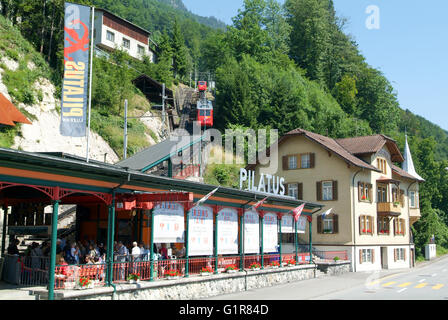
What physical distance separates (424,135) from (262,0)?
8176 centimetres

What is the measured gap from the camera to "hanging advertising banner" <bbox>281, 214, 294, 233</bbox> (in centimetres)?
3041

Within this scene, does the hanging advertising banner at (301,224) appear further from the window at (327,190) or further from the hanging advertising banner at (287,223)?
the window at (327,190)

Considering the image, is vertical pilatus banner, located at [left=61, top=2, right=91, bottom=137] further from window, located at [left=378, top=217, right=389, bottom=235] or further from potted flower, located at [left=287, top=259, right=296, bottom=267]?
window, located at [left=378, top=217, right=389, bottom=235]

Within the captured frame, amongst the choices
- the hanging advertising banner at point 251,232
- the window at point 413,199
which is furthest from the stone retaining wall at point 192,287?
the window at point 413,199

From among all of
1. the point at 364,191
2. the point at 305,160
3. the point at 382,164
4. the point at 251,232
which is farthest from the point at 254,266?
the point at 382,164

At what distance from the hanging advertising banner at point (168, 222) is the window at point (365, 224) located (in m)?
23.0

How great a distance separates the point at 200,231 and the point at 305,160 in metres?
22.0

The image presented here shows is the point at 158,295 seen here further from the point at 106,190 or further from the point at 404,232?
the point at 404,232

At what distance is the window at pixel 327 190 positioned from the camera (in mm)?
41100

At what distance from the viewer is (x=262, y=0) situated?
85.6 metres

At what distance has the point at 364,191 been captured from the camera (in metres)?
41.4

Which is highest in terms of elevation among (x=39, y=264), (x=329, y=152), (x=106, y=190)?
(x=329, y=152)

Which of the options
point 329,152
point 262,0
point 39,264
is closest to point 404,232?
point 329,152

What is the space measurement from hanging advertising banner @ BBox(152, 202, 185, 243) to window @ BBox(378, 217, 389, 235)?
89.4 ft
